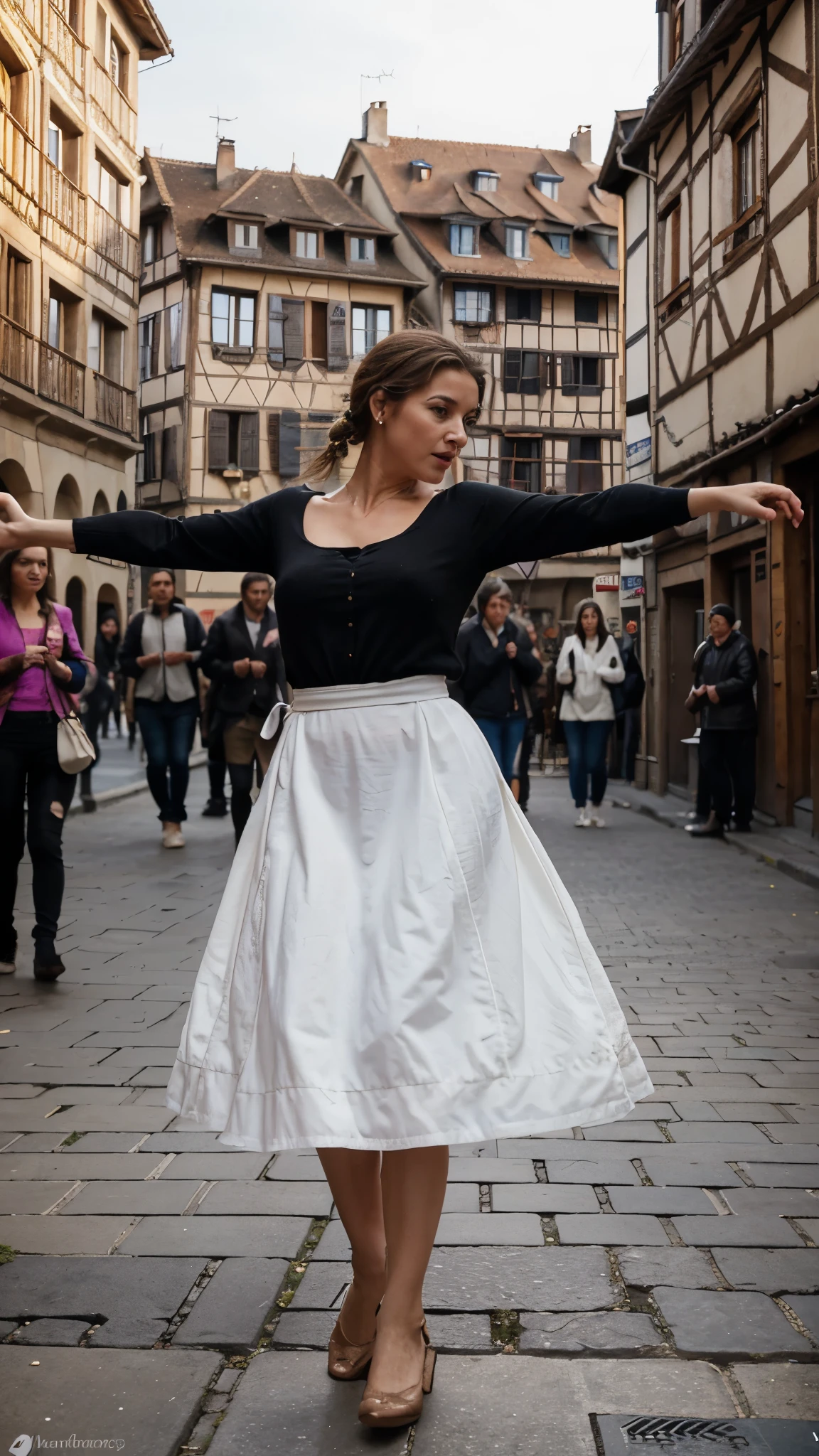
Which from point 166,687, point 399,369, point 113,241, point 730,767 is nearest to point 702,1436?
point 399,369

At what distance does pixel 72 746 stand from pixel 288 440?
1415 inches

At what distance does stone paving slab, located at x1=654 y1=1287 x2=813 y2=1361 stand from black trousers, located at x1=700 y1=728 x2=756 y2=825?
10.2m

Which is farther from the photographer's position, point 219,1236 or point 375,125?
point 375,125

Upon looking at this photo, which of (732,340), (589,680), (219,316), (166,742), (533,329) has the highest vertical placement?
(219,316)

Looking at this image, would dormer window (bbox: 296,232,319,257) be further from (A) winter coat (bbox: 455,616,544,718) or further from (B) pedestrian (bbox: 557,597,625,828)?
(A) winter coat (bbox: 455,616,544,718)

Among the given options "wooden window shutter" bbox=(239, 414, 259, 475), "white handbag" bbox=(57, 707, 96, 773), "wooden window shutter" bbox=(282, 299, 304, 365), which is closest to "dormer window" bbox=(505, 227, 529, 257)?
"wooden window shutter" bbox=(282, 299, 304, 365)

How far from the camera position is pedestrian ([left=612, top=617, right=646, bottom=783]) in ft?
54.3

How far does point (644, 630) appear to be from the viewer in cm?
1991

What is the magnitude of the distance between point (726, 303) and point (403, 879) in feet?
45.8

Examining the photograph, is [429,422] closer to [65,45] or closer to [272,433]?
[65,45]

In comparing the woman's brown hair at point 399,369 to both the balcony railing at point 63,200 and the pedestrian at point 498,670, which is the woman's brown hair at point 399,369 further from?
the balcony railing at point 63,200

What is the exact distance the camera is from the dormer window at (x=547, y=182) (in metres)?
46.8

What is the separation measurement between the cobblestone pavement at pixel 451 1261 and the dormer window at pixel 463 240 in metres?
40.2

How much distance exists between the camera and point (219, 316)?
41938 millimetres
